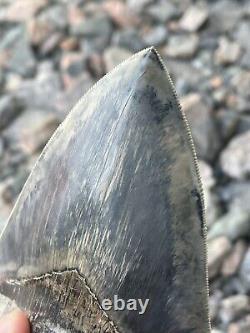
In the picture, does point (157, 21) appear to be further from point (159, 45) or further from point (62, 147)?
point (62, 147)

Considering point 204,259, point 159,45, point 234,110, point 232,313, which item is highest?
point 159,45

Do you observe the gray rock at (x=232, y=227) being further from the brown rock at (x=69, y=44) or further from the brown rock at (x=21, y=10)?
the brown rock at (x=21, y=10)

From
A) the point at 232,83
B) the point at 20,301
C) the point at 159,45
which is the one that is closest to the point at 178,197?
the point at 20,301

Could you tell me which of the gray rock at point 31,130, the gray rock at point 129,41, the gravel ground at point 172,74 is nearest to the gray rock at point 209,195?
the gravel ground at point 172,74

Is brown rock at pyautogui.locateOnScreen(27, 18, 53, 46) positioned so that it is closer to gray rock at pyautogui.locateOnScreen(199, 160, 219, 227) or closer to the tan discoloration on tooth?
gray rock at pyautogui.locateOnScreen(199, 160, 219, 227)

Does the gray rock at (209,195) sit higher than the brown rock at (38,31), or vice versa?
the brown rock at (38,31)

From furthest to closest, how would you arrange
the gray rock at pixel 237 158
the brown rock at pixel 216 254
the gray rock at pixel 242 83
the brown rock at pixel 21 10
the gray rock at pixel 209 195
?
the brown rock at pixel 21 10
the gray rock at pixel 242 83
the gray rock at pixel 237 158
the gray rock at pixel 209 195
the brown rock at pixel 216 254
